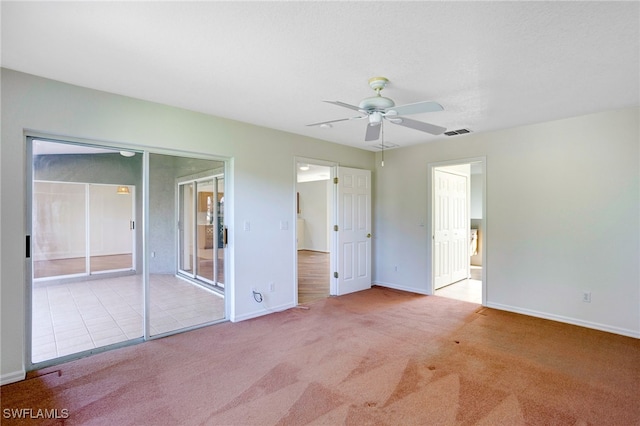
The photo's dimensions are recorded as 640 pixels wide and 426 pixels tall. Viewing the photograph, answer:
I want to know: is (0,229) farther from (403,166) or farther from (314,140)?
(403,166)

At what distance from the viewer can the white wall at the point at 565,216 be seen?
3461 mm

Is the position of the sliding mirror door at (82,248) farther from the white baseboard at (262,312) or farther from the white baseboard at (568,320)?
the white baseboard at (568,320)

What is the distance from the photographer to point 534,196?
13.3 ft

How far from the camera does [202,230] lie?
449cm

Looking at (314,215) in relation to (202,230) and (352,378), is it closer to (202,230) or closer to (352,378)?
(202,230)

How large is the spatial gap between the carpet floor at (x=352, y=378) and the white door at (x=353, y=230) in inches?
57.9

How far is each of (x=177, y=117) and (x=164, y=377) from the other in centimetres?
255

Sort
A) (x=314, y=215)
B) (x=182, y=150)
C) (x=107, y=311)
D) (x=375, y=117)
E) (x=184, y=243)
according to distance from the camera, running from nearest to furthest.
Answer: (x=375, y=117)
(x=182, y=150)
(x=107, y=311)
(x=184, y=243)
(x=314, y=215)

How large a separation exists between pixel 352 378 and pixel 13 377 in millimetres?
2690

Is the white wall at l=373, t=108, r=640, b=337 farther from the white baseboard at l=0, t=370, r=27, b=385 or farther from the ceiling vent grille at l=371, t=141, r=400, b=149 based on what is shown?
the white baseboard at l=0, t=370, r=27, b=385

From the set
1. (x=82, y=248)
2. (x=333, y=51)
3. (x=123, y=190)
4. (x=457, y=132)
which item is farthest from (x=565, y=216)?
(x=82, y=248)

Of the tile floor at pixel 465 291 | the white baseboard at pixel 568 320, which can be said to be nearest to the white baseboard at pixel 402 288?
the tile floor at pixel 465 291

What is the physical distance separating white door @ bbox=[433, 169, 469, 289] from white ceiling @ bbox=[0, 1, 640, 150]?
227 cm

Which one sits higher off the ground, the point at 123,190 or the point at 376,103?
the point at 376,103
